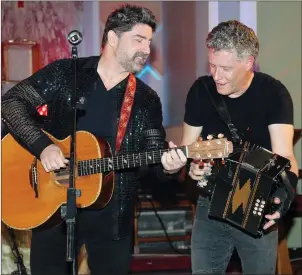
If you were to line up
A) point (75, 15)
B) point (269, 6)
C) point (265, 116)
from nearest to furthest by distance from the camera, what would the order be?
point (265, 116) → point (75, 15) → point (269, 6)

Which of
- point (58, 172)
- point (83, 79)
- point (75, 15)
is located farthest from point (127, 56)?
point (75, 15)

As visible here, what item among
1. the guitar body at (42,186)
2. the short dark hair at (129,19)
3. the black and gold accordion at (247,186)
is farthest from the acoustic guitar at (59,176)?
the short dark hair at (129,19)

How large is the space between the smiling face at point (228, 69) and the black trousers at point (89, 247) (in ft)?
2.98

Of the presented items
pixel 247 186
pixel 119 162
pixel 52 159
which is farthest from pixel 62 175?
pixel 247 186

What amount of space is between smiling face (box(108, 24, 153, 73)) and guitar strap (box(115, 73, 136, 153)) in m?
0.10

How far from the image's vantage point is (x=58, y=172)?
3312 mm

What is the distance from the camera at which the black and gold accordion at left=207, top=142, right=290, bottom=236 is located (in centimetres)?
281

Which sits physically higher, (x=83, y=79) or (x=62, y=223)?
(x=83, y=79)

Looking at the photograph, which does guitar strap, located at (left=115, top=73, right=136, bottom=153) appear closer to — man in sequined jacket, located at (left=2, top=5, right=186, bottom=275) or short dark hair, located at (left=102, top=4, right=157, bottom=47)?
man in sequined jacket, located at (left=2, top=5, right=186, bottom=275)

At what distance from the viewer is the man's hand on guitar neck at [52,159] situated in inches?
120

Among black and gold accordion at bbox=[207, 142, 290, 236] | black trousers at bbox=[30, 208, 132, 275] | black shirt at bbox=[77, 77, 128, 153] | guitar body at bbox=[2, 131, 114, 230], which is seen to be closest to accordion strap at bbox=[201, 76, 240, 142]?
black and gold accordion at bbox=[207, 142, 290, 236]

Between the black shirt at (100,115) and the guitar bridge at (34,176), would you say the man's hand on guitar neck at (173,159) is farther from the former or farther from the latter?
the guitar bridge at (34,176)

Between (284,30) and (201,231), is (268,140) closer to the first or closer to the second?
(201,231)

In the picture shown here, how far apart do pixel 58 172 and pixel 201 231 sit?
33.8 inches
